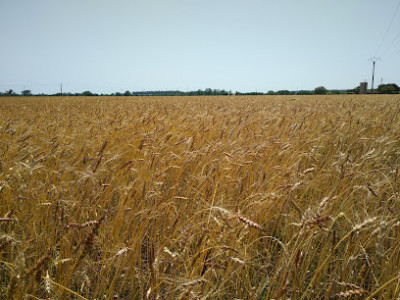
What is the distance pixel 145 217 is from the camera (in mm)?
1261

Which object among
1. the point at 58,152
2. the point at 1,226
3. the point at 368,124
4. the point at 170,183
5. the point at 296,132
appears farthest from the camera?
the point at 368,124

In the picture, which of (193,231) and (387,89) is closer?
(193,231)

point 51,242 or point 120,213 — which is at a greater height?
point 120,213

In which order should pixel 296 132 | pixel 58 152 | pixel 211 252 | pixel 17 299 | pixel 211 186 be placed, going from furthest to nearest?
pixel 296 132, pixel 58 152, pixel 211 186, pixel 211 252, pixel 17 299

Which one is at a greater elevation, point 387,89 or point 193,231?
point 387,89

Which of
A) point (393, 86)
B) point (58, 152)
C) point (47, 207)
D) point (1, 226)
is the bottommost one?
point (1, 226)

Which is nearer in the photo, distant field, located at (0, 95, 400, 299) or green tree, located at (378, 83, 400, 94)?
distant field, located at (0, 95, 400, 299)

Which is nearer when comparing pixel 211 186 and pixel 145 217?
pixel 145 217

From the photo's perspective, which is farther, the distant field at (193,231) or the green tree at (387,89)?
the green tree at (387,89)

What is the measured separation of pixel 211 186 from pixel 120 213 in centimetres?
65

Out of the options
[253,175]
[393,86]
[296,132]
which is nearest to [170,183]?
[253,175]

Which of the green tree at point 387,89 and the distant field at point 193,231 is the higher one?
the green tree at point 387,89

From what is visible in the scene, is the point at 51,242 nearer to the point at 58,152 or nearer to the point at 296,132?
the point at 58,152

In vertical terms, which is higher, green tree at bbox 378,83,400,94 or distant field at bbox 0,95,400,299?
green tree at bbox 378,83,400,94
